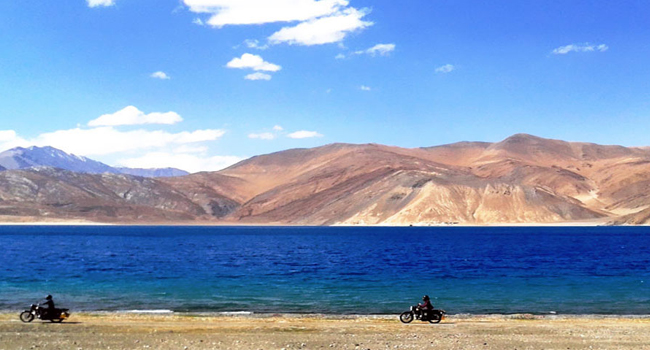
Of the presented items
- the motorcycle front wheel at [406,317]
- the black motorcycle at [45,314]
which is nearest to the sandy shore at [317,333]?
the black motorcycle at [45,314]

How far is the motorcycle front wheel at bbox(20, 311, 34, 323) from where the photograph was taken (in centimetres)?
3400

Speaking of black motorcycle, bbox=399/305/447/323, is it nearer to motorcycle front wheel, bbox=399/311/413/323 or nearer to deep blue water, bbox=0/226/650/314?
motorcycle front wheel, bbox=399/311/413/323

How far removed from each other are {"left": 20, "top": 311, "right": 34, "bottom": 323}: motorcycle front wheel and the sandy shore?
16.9 inches

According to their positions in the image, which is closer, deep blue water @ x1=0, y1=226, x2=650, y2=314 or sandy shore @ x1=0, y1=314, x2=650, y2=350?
sandy shore @ x1=0, y1=314, x2=650, y2=350

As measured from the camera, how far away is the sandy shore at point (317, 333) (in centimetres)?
2642

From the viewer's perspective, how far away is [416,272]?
69.1 metres

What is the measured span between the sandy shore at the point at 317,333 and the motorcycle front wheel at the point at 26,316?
1.41 feet

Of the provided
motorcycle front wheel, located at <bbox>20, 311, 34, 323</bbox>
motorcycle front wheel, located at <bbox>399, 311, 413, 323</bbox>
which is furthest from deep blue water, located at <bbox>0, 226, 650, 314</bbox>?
motorcycle front wheel, located at <bbox>20, 311, 34, 323</bbox>

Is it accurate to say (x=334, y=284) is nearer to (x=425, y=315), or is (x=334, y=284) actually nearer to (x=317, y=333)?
(x=425, y=315)

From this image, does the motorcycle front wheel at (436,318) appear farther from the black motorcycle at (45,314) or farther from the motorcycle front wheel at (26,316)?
the motorcycle front wheel at (26,316)

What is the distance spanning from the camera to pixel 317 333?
29.7 meters

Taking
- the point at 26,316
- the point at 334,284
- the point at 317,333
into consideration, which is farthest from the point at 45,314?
the point at 334,284

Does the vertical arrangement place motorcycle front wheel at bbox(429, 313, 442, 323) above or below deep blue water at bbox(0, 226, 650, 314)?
above

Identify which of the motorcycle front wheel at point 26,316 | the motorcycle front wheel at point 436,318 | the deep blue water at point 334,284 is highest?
the motorcycle front wheel at point 26,316
